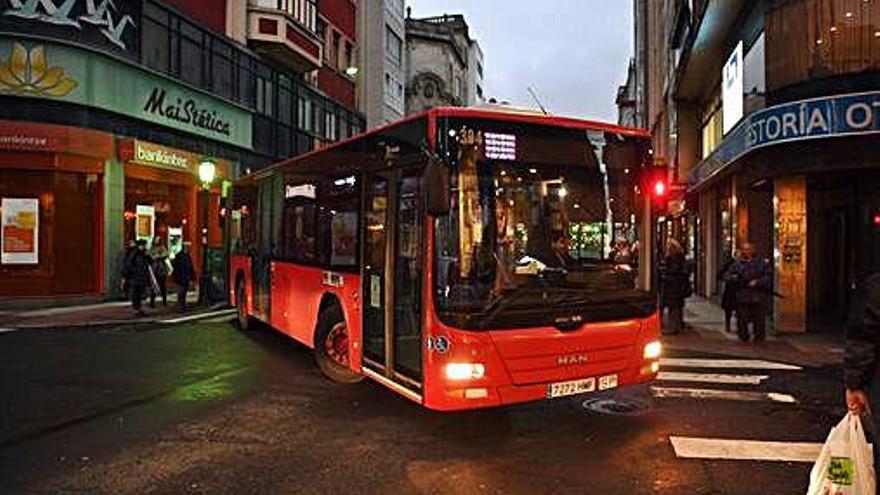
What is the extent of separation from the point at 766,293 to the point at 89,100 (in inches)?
626

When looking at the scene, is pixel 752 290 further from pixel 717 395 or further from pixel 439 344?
pixel 439 344

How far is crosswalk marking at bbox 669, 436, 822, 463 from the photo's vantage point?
21.1 feet

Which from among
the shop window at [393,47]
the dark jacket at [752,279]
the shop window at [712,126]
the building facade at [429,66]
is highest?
the building facade at [429,66]

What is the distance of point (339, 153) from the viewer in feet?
30.5

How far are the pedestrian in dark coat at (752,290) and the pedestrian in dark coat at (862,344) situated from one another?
9.45 m

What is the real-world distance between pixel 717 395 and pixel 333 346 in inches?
181

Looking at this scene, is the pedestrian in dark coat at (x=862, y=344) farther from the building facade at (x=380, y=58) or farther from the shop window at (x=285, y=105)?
the building facade at (x=380, y=58)

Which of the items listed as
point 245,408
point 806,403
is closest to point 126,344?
point 245,408

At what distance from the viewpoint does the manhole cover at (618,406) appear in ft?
26.3

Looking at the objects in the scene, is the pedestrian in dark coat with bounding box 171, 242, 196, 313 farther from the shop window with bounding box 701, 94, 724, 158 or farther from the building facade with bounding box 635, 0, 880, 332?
the shop window with bounding box 701, 94, 724, 158

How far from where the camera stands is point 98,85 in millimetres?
19281

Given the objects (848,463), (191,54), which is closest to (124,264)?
(191,54)

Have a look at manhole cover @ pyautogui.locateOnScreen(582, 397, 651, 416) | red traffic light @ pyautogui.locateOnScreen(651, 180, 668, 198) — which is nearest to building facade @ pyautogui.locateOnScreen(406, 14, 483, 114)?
manhole cover @ pyautogui.locateOnScreen(582, 397, 651, 416)

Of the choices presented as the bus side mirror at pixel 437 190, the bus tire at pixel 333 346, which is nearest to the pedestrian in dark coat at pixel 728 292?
the bus tire at pixel 333 346
